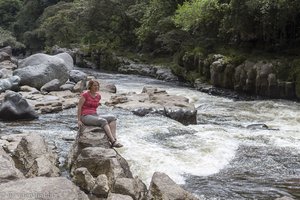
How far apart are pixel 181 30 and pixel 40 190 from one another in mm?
23681

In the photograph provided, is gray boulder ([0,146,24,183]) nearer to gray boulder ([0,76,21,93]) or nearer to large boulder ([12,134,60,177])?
large boulder ([12,134,60,177])

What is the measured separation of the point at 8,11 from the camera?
7000 cm

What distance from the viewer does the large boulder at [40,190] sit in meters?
5.57

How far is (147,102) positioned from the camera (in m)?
15.8

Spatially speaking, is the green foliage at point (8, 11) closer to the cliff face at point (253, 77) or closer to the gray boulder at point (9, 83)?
the gray boulder at point (9, 83)

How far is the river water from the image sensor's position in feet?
27.8

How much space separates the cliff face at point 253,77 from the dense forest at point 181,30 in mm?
364

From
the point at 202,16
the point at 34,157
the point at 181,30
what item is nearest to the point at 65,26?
the point at 181,30

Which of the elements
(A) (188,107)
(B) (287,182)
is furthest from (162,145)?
(A) (188,107)

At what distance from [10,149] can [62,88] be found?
31.9 ft

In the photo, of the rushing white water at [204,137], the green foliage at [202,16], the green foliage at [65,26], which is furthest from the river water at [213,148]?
the green foliage at [65,26]

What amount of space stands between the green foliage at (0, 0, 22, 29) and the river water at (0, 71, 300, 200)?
192ft

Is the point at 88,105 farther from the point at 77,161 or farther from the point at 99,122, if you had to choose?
the point at 77,161

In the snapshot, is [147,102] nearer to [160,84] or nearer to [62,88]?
[62,88]
